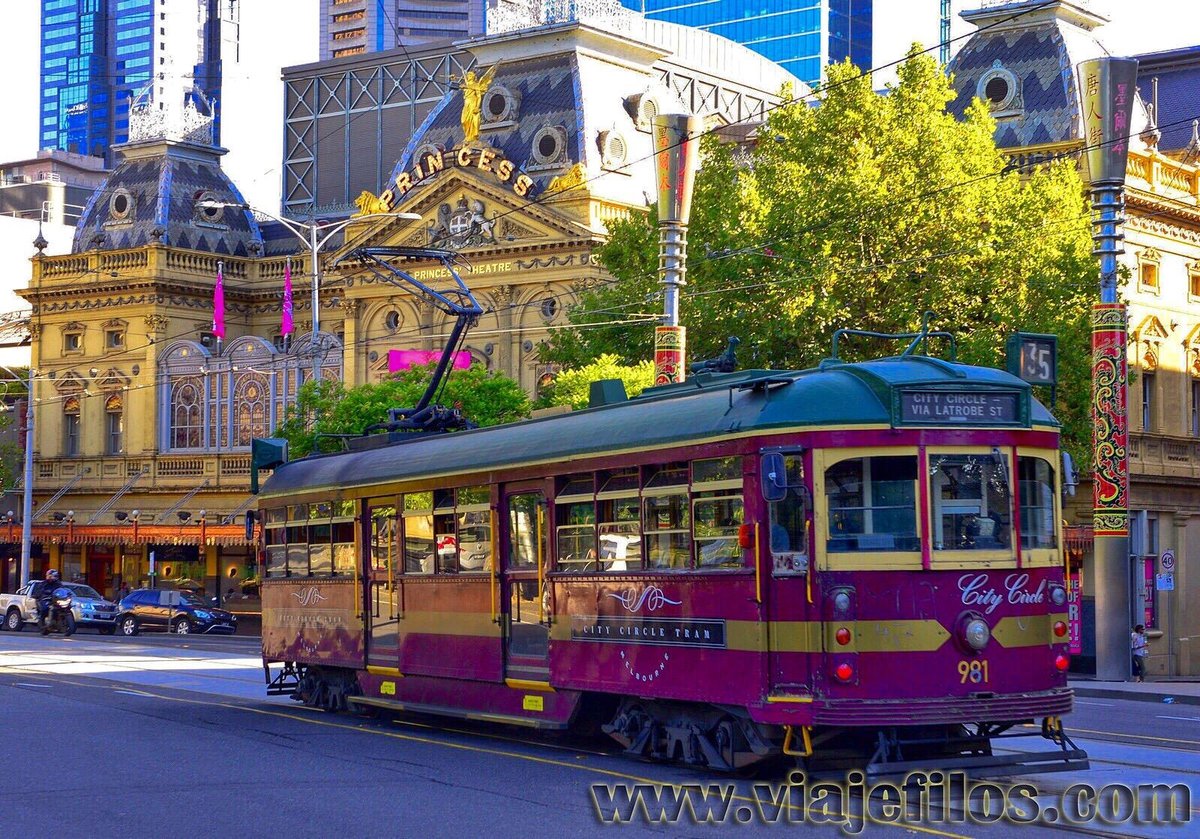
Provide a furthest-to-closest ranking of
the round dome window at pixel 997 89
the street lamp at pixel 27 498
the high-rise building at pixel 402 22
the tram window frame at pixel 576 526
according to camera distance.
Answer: the high-rise building at pixel 402 22
the street lamp at pixel 27 498
the round dome window at pixel 997 89
the tram window frame at pixel 576 526

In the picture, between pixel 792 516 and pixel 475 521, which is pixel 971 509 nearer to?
pixel 792 516

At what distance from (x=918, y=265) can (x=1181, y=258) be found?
45.9 ft

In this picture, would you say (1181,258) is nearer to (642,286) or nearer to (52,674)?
(642,286)

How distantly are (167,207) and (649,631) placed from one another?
54659mm

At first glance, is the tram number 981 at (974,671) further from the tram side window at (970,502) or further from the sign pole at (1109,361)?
the sign pole at (1109,361)

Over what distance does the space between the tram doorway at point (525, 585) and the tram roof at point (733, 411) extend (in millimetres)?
441

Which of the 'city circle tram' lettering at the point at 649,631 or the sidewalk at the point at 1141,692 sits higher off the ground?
the 'city circle tram' lettering at the point at 649,631

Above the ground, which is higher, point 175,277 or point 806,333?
point 175,277

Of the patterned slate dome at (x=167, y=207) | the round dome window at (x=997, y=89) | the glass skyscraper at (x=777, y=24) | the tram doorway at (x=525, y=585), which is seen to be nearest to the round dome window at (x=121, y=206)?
the patterned slate dome at (x=167, y=207)

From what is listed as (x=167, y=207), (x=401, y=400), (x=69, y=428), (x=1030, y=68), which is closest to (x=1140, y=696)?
(x=401, y=400)

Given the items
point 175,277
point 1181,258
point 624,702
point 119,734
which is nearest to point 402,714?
point 119,734

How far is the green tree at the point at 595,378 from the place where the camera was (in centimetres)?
3652

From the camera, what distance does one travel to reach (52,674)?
30.5m

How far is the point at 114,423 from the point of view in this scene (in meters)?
67.8
